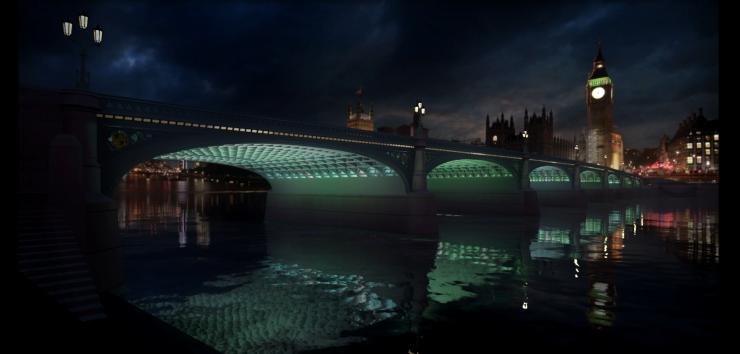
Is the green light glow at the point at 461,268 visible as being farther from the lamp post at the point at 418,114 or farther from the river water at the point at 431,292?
the lamp post at the point at 418,114

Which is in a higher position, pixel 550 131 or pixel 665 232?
pixel 550 131

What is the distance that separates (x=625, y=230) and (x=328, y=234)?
27168 millimetres

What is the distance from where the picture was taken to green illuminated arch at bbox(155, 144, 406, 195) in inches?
1316

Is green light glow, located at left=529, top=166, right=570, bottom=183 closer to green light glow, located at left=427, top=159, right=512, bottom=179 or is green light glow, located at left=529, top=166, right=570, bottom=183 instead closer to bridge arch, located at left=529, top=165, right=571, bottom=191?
bridge arch, located at left=529, top=165, right=571, bottom=191

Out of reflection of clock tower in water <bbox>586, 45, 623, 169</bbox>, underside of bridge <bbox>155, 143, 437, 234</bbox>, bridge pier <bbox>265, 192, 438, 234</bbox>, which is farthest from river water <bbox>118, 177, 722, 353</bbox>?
reflection of clock tower in water <bbox>586, 45, 623, 169</bbox>

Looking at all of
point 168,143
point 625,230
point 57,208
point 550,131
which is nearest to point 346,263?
point 168,143

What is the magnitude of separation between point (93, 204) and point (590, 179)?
103 m

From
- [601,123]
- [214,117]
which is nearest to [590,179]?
[601,123]

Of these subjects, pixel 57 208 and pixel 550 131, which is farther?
pixel 550 131

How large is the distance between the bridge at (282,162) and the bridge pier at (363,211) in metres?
0.10

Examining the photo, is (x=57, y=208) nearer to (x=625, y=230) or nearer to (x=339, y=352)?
(x=339, y=352)

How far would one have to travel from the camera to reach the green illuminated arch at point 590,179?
92688 mm

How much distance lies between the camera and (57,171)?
525 inches

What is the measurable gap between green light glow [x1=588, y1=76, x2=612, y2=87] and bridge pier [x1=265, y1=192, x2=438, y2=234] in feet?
537
